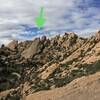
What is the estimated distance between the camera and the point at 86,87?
26.0m

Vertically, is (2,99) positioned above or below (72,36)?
above

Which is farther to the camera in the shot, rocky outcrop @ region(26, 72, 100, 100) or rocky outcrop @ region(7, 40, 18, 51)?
rocky outcrop @ region(7, 40, 18, 51)

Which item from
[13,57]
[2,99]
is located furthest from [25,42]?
[2,99]

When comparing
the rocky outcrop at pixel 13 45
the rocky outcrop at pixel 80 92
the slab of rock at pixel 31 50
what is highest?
the rocky outcrop at pixel 80 92

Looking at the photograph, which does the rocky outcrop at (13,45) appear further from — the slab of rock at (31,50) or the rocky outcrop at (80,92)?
the rocky outcrop at (80,92)

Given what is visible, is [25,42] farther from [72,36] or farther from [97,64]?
[97,64]

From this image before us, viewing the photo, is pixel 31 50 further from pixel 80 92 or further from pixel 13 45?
pixel 80 92

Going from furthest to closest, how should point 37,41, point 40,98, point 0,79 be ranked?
1. point 37,41
2. point 0,79
3. point 40,98

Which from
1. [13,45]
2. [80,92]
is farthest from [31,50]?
[80,92]

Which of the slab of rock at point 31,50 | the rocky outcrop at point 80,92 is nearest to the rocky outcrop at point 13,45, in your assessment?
the slab of rock at point 31,50

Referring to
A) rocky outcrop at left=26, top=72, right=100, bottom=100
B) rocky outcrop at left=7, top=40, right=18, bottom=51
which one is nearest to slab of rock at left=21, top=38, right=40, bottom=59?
rocky outcrop at left=7, top=40, right=18, bottom=51

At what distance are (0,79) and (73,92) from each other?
147 feet

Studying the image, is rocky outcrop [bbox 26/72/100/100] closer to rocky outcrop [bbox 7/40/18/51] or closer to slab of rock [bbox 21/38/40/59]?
slab of rock [bbox 21/38/40/59]

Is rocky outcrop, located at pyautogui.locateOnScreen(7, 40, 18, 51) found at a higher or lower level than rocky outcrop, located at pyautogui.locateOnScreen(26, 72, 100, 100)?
lower
